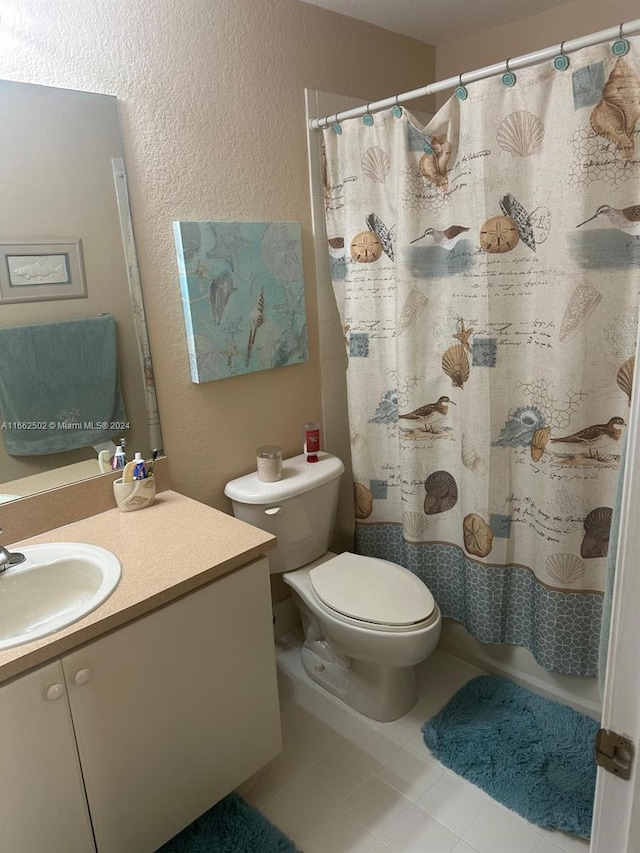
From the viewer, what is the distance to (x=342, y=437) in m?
2.44

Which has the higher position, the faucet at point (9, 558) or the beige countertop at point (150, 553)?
the faucet at point (9, 558)

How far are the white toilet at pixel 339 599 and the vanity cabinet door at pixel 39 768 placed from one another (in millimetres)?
855

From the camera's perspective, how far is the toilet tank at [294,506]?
195 cm

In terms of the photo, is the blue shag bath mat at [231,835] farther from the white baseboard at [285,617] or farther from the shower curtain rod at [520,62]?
the shower curtain rod at [520,62]

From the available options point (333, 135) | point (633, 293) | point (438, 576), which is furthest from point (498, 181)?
point (438, 576)

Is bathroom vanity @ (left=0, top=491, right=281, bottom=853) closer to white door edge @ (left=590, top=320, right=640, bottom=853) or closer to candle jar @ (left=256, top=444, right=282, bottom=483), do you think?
candle jar @ (left=256, top=444, right=282, bottom=483)

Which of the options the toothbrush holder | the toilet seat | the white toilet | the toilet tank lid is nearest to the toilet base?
the white toilet

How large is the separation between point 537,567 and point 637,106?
4.33 feet

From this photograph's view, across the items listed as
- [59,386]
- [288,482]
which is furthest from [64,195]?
[288,482]

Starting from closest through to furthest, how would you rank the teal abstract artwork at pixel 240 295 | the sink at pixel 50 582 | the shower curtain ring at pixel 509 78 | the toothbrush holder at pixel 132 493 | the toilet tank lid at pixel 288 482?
the sink at pixel 50 582, the shower curtain ring at pixel 509 78, the toothbrush holder at pixel 132 493, the teal abstract artwork at pixel 240 295, the toilet tank lid at pixel 288 482

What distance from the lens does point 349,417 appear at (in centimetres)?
225

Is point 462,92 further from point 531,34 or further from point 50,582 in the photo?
point 50,582

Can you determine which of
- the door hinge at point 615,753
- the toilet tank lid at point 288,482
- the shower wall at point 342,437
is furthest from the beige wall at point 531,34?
the door hinge at point 615,753

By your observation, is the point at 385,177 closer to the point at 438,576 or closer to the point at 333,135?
the point at 333,135
